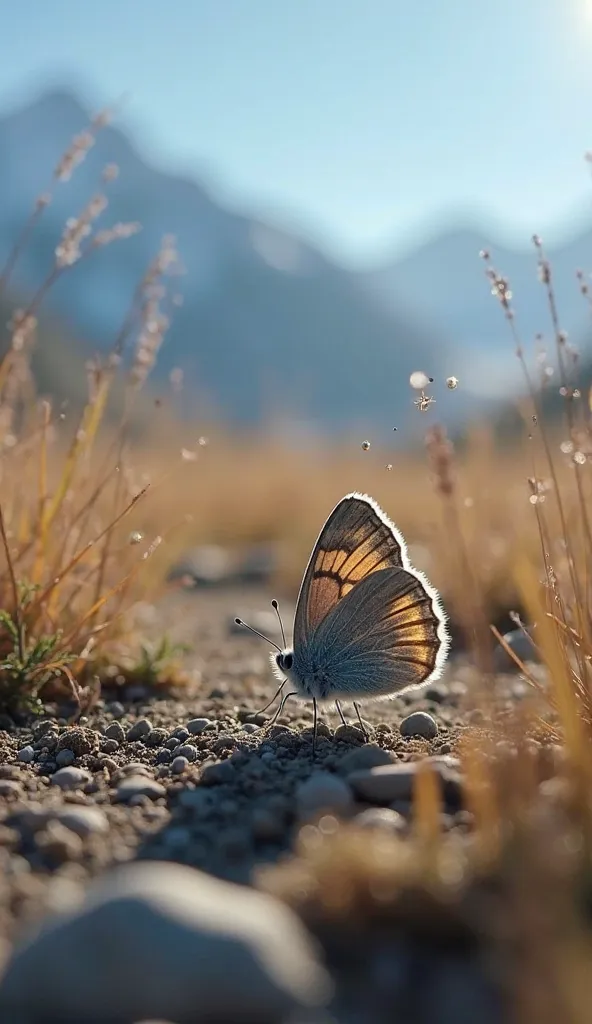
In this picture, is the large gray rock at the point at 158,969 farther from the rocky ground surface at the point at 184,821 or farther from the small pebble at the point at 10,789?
the small pebble at the point at 10,789

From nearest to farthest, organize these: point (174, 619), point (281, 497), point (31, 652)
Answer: point (31, 652)
point (174, 619)
point (281, 497)

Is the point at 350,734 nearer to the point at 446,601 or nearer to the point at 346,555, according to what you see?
the point at 346,555

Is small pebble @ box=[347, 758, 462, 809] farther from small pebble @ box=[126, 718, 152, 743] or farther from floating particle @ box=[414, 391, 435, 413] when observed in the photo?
small pebble @ box=[126, 718, 152, 743]

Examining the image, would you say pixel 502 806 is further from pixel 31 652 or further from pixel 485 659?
pixel 31 652

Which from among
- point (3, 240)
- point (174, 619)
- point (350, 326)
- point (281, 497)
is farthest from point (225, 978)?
point (3, 240)

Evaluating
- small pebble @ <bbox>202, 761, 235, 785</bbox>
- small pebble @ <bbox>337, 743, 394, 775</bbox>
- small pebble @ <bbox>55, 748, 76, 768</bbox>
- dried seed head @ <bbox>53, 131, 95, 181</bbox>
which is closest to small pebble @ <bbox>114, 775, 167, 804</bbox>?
small pebble @ <bbox>202, 761, 235, 785</bbox>

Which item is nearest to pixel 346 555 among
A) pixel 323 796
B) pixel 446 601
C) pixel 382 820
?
pixel 323 796
